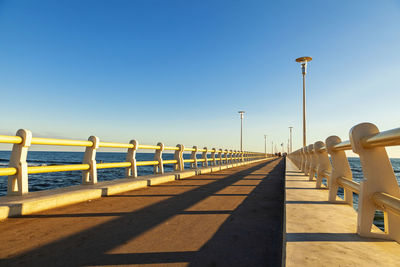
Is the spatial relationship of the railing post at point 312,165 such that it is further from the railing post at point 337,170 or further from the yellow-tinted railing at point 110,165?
the yellow-tinted railing at point 110,165

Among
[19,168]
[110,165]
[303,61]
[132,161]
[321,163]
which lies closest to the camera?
[19,168]

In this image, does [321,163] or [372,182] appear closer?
[372,182]

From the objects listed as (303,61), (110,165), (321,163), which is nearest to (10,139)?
(110,165)

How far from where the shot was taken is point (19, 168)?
4.16 m

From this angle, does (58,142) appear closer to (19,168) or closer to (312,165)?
(19,168)

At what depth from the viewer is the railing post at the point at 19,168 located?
4160mm

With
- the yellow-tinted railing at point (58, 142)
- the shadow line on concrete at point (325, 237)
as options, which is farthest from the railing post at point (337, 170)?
the yellow-tinted railing at point (58, 142)

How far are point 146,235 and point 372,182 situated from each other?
2.34 m

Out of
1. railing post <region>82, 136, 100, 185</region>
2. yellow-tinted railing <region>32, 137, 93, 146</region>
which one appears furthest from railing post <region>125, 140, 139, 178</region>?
yellow-tinted railing <region>32, 137, 93, 146</region>

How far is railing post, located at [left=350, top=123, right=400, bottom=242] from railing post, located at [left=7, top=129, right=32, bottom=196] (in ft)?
15.4

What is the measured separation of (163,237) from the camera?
109 inches

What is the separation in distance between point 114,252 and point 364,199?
235 centimetres

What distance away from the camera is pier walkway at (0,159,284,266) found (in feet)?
7.27

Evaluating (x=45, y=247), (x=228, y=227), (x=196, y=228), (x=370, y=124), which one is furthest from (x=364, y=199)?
(x=45, y=247)
